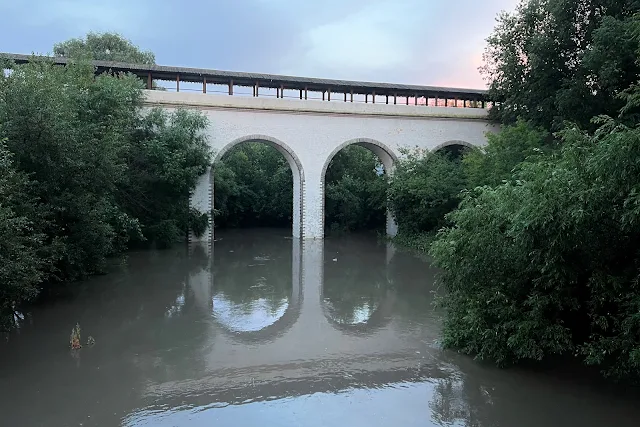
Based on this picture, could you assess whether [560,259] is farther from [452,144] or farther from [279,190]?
[279,190]

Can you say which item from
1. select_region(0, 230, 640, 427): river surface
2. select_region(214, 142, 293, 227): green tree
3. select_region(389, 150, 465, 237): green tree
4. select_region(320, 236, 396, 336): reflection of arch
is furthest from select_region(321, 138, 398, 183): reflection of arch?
select_region(0, 230, 640, 427): river surface

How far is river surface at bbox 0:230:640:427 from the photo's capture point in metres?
5.00

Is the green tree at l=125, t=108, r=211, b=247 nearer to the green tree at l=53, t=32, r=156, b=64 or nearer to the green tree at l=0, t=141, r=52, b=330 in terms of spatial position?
the green tree at l=0, t=141, r=52, b=330

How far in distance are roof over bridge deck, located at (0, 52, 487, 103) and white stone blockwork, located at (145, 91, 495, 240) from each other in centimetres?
94

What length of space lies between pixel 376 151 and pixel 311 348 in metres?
15.5

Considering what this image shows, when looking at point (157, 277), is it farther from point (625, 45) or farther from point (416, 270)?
point (625, 45)

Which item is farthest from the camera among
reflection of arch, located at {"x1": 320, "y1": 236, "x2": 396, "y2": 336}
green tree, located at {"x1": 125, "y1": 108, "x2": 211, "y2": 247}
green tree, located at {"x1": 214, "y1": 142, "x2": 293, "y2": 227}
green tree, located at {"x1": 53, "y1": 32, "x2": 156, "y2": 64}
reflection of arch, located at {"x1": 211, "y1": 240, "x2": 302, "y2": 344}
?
green tree, located at {"x1": 53, "y1": 32, "x2": 156, "y2": 64}

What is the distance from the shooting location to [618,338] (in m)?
5.10

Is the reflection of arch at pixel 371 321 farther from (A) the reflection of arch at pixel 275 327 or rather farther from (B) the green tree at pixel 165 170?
(B) the green tree at pixel 165 170

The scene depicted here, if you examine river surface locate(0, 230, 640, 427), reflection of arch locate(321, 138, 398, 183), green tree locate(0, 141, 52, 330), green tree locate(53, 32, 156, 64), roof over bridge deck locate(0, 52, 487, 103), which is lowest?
river surface locate(0, 230, 640, 427)

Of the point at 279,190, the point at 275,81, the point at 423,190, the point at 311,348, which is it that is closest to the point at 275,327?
the point at 311,348

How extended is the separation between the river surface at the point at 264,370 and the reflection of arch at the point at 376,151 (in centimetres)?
981

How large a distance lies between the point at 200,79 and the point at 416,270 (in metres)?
11.0

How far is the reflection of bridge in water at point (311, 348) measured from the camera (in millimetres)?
5797
